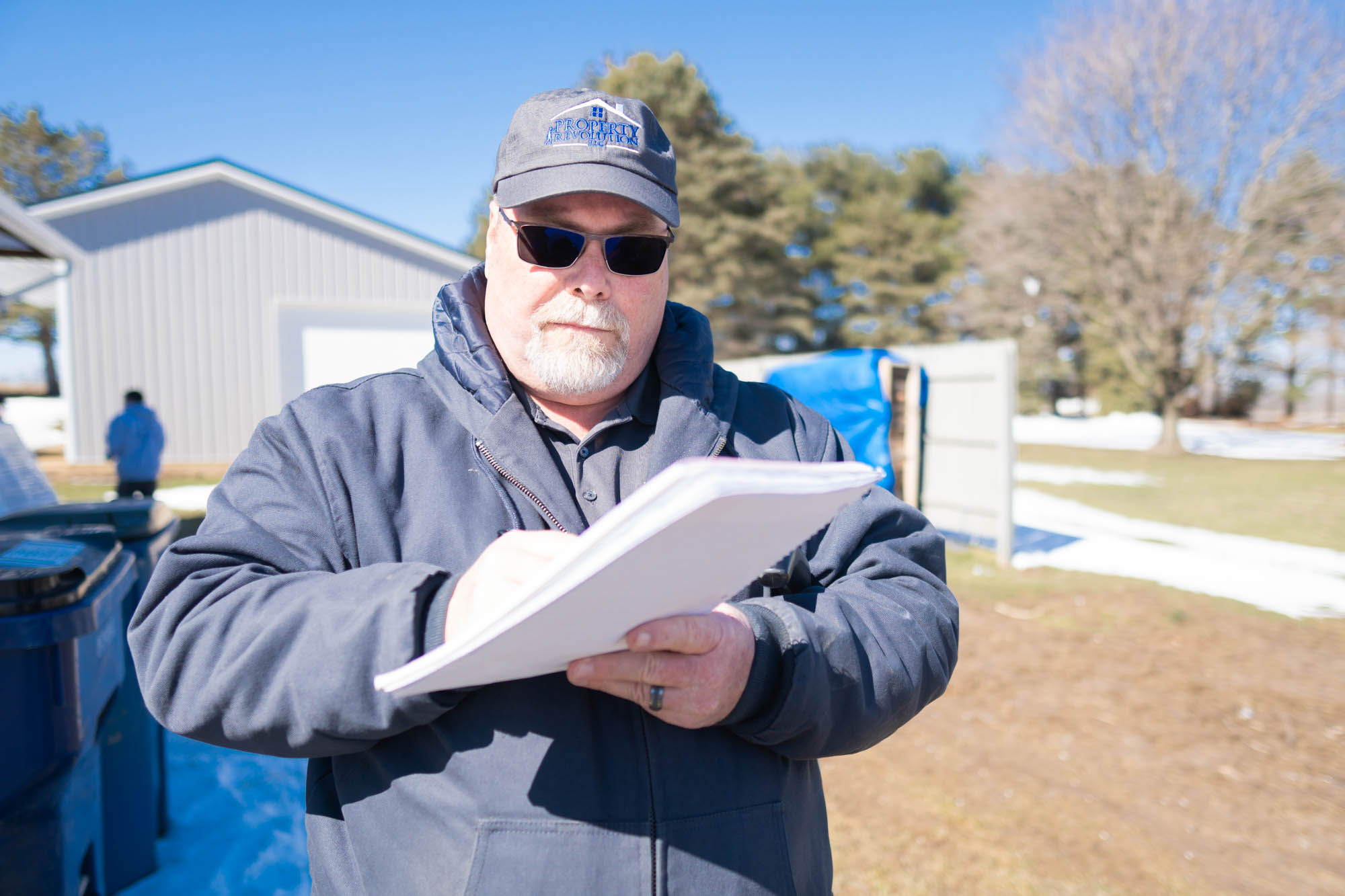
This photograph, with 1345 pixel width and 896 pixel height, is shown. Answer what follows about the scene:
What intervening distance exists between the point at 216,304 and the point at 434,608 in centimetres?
1367

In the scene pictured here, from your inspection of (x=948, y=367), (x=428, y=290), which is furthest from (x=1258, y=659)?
(x=428, y=290)

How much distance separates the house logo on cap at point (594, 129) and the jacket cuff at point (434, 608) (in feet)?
2.53

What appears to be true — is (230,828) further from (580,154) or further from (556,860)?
(580,154)

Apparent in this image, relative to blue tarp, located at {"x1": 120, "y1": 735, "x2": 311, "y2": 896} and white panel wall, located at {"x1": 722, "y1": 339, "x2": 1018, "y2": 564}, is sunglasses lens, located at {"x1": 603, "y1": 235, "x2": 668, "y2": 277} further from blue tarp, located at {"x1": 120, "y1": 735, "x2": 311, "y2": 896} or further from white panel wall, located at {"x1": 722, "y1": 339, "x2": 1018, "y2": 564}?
white panel wall, located at {"x1": 722, "y1": 339, "x2": 1018, "y2": 564}

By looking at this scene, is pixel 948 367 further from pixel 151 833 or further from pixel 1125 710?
pixel 151 833

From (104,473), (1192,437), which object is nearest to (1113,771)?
(104,473)

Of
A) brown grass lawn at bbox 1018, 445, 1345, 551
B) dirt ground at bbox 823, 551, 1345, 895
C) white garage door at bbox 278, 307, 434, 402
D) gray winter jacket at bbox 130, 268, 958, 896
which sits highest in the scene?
white garage door at bbox 278, 307, 434, 402

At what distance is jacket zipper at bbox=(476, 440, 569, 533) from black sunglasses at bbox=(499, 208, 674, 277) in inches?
14.1

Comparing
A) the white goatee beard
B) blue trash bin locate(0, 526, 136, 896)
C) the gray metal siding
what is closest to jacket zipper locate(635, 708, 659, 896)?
the white goatee beard

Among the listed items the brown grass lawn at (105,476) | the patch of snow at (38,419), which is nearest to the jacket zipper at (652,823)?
the brown grass lawn at (105,476)

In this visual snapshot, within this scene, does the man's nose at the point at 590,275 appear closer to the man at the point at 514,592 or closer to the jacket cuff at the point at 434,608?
the man at the point at 514,592

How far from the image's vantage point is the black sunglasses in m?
1.36

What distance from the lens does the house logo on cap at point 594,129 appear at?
1319 millimetres

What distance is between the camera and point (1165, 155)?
18.7 meters
